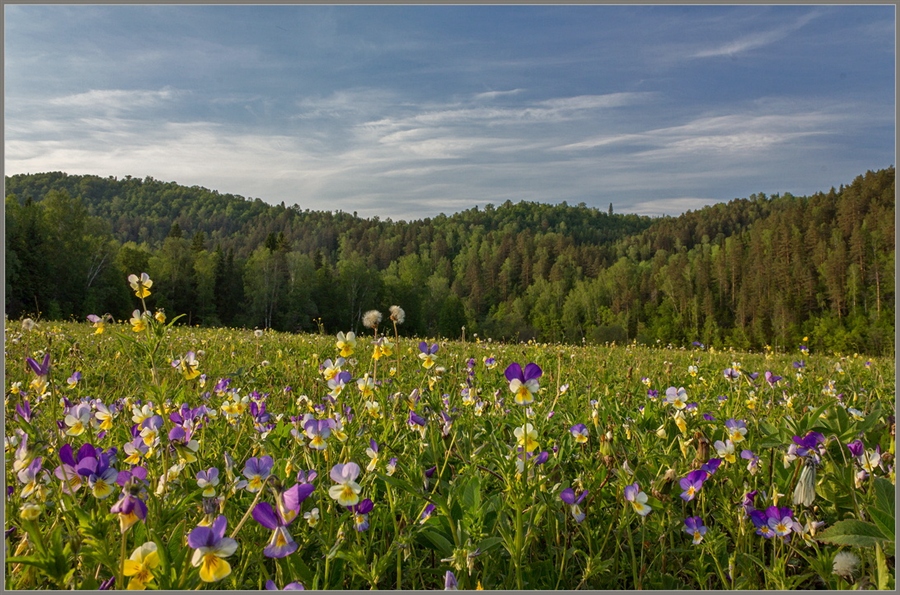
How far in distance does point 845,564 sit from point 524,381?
1.09 metres

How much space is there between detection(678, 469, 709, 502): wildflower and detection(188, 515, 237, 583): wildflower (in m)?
1.58

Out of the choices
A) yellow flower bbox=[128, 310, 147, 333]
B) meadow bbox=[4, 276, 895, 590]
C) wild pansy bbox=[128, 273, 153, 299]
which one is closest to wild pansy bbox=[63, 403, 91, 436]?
meadow bbox=[4, 276, 895, 590]

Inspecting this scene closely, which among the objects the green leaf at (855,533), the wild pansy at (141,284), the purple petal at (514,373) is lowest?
the green leaf at (855,533)

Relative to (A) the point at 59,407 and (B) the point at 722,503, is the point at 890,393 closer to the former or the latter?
(B) the point at 722,503

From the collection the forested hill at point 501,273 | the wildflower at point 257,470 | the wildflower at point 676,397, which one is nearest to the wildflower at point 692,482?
the wildflower at point 676,397

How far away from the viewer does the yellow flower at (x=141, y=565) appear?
4.19 feet

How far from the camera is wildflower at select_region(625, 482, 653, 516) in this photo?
6.10 ft

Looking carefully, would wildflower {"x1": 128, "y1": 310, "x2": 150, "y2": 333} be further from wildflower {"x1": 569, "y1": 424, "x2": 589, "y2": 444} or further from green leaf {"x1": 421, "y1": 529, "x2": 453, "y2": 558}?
wildflower {"x1": 569, "y1": 424, "x2": 589, "y2": 444}

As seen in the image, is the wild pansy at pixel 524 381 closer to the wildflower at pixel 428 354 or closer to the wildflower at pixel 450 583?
the wildflower at pixel 450 583

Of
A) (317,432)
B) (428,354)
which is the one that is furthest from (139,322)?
(428,354)

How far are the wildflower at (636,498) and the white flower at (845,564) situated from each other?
1.77 feet

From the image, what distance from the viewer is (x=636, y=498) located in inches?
74.9

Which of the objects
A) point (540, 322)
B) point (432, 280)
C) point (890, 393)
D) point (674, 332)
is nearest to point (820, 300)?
point (674, 332)

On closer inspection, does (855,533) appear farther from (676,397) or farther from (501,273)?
(501,273)
